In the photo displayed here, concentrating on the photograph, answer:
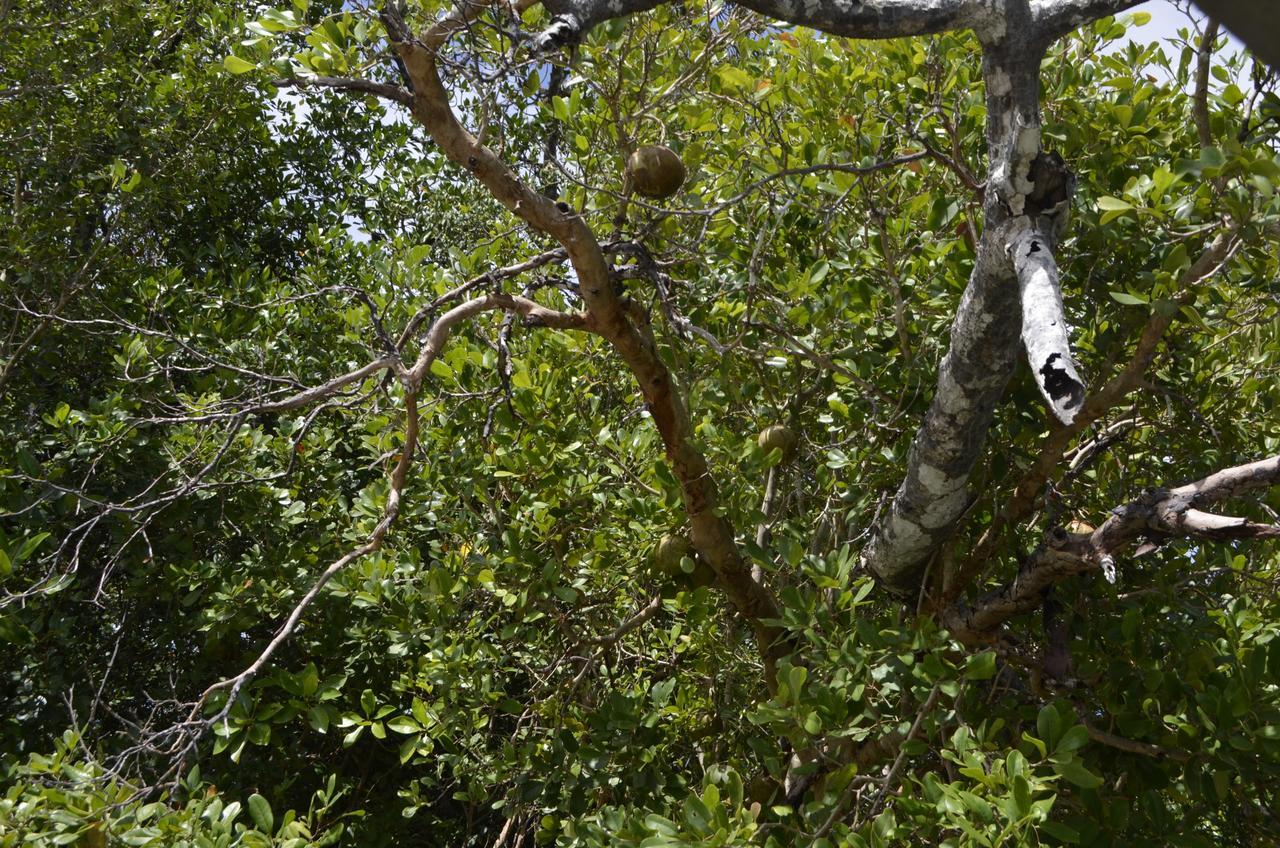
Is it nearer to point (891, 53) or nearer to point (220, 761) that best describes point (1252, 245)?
point (891, 53)

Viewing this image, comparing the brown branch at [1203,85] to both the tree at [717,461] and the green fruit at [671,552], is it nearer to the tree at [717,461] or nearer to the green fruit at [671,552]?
the tree at [717,461]

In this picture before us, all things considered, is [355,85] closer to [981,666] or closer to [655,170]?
[655,170]

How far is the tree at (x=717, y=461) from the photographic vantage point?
2.07m

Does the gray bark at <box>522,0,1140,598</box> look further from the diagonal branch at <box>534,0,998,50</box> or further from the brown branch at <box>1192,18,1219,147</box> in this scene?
the brown branch at <box>1192,18,1219,147</box>

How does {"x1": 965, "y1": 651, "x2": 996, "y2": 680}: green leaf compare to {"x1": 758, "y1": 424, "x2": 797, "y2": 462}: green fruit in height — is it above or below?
below

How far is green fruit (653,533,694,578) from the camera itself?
2887 millimetres

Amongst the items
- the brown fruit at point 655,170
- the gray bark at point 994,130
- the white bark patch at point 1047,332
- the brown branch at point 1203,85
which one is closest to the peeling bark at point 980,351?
the gray bark at point 994,130

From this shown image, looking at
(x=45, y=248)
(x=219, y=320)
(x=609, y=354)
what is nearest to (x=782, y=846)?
(x=609, y=354)

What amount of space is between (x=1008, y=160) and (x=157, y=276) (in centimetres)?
367

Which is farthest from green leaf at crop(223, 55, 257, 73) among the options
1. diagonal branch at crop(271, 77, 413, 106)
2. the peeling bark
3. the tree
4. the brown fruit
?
the peeling bark

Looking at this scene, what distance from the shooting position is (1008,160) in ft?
5.76

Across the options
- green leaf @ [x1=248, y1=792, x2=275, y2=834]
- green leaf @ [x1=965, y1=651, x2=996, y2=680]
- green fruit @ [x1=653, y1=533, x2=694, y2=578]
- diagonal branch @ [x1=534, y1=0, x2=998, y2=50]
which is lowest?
green leaf @ [x1=965, y1=651, x2=996, y2=680]

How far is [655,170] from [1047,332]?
130cm

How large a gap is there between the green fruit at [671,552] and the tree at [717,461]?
0.25 feet
